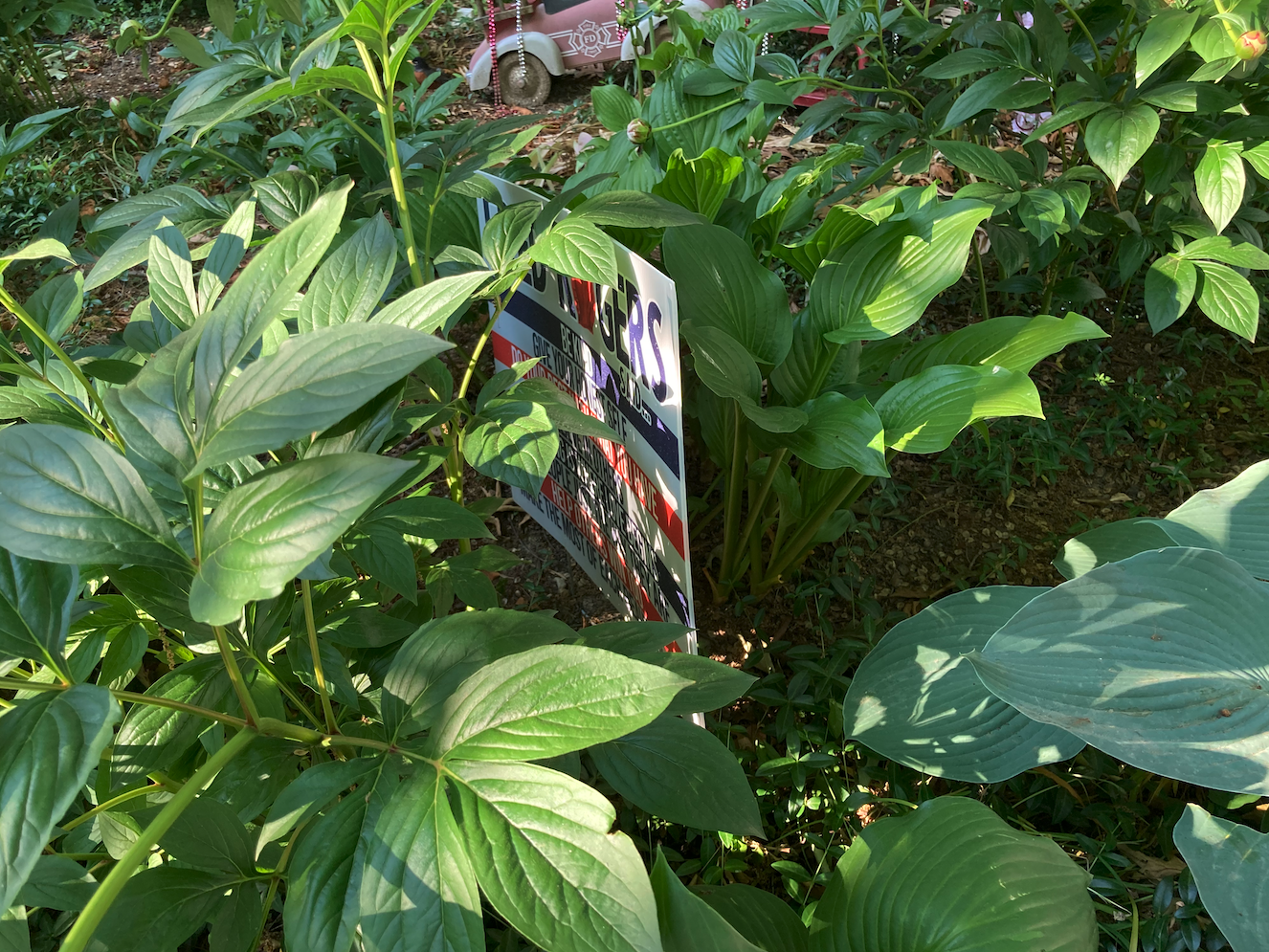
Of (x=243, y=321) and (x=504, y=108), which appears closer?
(x=243, y=321)

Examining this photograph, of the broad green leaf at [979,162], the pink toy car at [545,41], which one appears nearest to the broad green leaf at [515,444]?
the broad green leaf at [979,162]

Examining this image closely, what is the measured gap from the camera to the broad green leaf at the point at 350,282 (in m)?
0.68

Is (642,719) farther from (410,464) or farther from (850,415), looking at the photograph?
(850,415)

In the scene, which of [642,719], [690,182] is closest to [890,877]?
[642,719]

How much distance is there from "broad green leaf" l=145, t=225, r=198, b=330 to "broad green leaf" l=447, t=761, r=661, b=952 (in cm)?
50

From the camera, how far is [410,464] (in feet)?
1.31

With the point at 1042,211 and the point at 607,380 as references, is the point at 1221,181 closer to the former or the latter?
the point at 1042,211

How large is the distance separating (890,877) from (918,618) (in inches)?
14.2

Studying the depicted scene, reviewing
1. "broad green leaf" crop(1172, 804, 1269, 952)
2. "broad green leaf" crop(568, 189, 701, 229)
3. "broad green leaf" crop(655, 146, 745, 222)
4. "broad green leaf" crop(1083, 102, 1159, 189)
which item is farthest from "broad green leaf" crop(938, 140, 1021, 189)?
"broad green leaf" crop(1172, 804, 1269, 952)

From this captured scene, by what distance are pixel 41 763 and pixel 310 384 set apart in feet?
0.82

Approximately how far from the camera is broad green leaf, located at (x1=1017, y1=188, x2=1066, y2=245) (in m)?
1.33

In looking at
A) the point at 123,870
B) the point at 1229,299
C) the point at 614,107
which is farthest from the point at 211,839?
the point at 1229,299

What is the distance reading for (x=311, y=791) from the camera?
59cm

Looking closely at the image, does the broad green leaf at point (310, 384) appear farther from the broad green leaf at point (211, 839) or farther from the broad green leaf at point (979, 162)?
the broad green leaf at point (979, 162)
